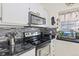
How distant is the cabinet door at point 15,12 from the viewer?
3.45 feet

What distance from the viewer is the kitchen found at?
4.06 ft

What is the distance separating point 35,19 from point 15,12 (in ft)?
0.96

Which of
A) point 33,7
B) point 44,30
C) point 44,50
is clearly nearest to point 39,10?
point 33,7

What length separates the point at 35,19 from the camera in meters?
1.39

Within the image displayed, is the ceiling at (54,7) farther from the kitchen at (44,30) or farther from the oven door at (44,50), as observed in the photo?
the oven door at (44,50)

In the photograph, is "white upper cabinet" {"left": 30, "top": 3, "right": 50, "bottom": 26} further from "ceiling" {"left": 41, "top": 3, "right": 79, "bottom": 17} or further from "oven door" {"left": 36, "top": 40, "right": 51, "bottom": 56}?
"oven door" {"left": 36, "top": 40, "right": 51, "bottom": 56}

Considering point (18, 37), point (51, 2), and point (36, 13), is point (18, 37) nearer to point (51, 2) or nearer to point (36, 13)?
point (36, 13)

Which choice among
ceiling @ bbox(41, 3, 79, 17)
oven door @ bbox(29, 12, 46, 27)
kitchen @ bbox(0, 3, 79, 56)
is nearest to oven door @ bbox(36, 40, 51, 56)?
kitchen @ bbox(0, 3, 79, 56)

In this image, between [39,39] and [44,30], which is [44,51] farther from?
[44,30]

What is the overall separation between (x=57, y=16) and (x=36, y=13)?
254 mm

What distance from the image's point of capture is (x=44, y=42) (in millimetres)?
1519

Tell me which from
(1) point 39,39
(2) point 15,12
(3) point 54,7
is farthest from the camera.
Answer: (1) point 39,39

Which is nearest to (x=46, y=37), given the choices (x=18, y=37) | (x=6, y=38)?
(x=18, y=37)

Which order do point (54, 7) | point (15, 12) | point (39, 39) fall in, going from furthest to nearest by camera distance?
point (39, 39) < point (54, 7) < point (15, 12)
